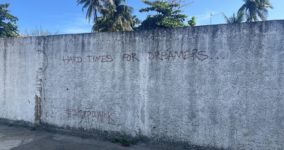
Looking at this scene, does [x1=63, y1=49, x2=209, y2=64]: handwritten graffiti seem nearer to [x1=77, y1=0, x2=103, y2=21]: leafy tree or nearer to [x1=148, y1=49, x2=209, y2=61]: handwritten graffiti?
[x1=148, y1=49, x2=209, y2=61]: handwritten graffiti

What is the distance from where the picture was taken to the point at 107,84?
Answer: 6758mm

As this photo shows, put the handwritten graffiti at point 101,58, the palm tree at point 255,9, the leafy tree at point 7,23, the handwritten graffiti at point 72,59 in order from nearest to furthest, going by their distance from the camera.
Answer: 1. the handwritten graffiti at point 101,58
2. the handwritten graffiti at point 72,59
3. the leafy tree at point 7,23
4. the palm tree at point 255,9

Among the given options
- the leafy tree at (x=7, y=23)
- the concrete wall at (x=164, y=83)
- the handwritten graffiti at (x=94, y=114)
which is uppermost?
the leafy tree at (x=7, y=23)

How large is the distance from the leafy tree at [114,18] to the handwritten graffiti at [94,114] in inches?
762

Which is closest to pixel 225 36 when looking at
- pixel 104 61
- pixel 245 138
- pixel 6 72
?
pixel 245 138

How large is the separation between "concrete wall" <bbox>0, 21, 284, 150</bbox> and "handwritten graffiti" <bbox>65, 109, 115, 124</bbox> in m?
0.02

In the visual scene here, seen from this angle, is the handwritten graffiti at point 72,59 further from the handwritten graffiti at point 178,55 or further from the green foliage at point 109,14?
the green foliage at point 109,14

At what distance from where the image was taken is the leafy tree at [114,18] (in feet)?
86.7

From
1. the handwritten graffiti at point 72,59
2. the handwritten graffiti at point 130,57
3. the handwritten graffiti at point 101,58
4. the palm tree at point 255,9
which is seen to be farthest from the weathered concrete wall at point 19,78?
the palm tree at point 255,9

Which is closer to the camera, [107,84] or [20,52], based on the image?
[107,84]

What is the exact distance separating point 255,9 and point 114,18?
13984mm

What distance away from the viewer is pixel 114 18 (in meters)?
26.9

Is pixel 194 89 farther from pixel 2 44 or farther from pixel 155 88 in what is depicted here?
pixel 2 44

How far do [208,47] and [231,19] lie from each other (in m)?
28.2
